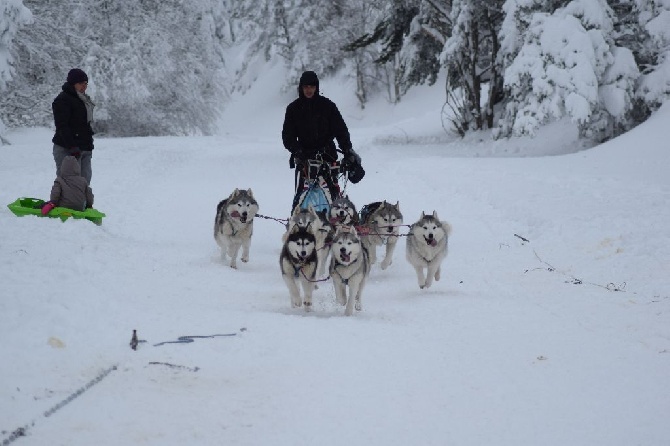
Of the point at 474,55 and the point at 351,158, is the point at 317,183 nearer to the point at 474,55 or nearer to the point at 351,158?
the point at 351,158

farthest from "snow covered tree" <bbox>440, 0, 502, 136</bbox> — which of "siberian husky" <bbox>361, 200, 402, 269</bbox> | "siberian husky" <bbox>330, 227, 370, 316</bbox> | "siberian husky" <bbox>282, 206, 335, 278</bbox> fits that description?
"siberian husky" <bbox>330, 227, 370, 316</bbox>

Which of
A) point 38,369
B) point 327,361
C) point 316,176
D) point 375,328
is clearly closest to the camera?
point 38,369

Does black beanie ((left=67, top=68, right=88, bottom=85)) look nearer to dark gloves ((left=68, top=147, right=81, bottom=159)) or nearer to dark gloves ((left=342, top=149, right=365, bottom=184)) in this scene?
dark gloves ((left=68, top=147, right=81, bottom=159))

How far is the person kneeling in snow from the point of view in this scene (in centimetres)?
819

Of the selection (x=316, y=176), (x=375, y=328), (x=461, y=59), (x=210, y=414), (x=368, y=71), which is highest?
(x=368, y=71)

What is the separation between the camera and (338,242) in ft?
19.4

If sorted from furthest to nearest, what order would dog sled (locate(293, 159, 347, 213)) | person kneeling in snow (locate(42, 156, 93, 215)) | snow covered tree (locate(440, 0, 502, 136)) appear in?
snow covered tree (locate(440, 0, 502, 136)), person kneeling in snow (locate(42, 156, 93, 215)), dog sled (locate(293, 159, 347, 213))

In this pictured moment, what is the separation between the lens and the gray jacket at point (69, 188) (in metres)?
8.19

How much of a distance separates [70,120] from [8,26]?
984cm

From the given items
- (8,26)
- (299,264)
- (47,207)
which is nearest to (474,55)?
(8,26)

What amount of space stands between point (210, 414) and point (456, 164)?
13005 mm

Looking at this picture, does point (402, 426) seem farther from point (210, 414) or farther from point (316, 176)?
point (316, 176)

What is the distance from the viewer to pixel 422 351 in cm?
459

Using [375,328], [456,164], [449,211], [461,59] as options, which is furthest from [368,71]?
[375,328]
